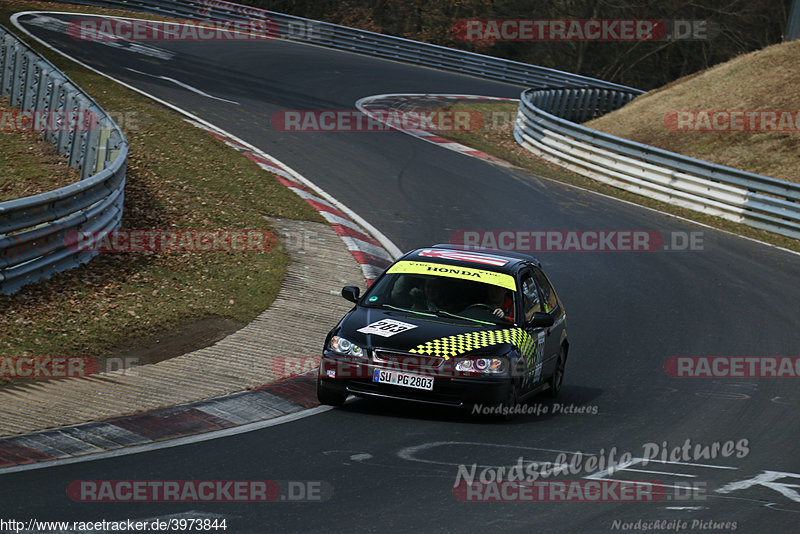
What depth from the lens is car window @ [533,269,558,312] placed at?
1138 cm

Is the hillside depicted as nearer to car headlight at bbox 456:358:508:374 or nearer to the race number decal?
car headlight at bbox 456:358:508:374

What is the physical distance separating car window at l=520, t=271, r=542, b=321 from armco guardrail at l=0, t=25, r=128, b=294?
5552 millimetres

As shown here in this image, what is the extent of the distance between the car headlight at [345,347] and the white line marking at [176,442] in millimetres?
560

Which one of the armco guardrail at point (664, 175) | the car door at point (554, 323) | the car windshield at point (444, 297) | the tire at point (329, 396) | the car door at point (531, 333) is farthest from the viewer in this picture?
the armco guardrail at point (664, 175)

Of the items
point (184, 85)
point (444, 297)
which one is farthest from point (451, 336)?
point (184, 85)

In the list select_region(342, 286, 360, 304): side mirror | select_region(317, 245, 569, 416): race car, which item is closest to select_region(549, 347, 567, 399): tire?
select_region(317, 245, 569, 416): race car

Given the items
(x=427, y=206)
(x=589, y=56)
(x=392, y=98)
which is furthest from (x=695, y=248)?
(x=589, y=56)

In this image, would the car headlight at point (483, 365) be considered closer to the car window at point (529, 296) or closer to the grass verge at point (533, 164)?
the car window at point (529, 296)

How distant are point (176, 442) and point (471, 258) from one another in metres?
4.17

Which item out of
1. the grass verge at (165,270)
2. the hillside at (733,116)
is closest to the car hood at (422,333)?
the grass verge at (165,270)

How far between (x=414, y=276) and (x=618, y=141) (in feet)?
53.0

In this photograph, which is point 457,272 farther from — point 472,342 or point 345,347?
point 345,347

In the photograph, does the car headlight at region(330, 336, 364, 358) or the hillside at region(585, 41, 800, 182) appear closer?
the car headlight at region(330, 336, 364, 358)

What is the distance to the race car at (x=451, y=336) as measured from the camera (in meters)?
9.27
